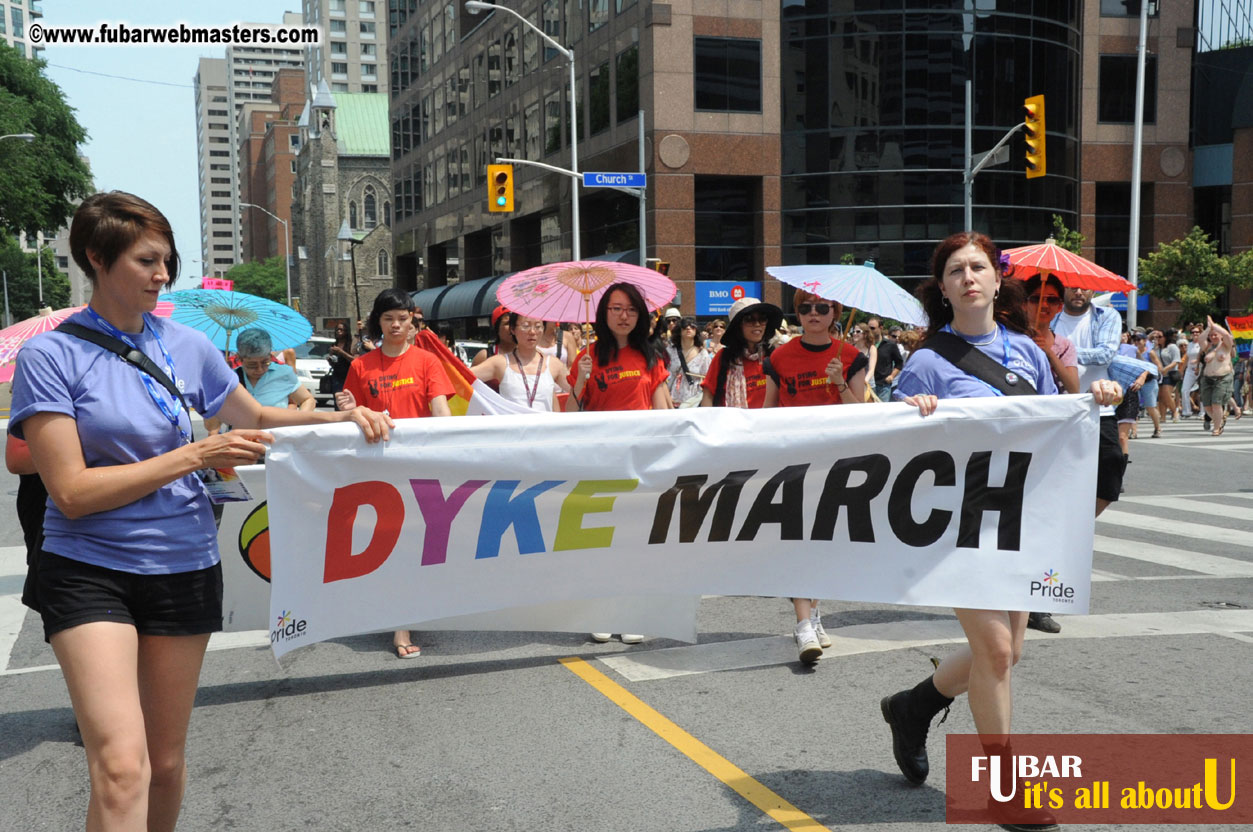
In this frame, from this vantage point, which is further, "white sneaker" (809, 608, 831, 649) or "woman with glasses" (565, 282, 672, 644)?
"woman with glasses" (565, 282, 672, 644)

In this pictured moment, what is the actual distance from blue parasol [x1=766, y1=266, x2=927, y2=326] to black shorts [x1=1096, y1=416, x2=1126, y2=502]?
1180mm

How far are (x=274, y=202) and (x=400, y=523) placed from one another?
16237 cm

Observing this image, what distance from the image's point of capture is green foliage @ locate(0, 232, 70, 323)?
106 metres

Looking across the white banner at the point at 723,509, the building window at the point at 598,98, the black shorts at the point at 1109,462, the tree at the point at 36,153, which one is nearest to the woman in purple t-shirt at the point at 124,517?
the white banner at the point at 723,509

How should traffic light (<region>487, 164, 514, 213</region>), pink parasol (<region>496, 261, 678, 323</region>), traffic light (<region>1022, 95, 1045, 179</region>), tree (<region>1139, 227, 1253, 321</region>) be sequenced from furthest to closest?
tree (<region>1139, 227, 1253, 321</region>)
traffic light (<region>487, 164, 514, 213</region>)
traffic light (<region>1022, 95, 1045, 179</region>)
pink parasol (<region>496, 261, 678, 323</region>)

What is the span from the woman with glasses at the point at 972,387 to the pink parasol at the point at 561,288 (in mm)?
4271

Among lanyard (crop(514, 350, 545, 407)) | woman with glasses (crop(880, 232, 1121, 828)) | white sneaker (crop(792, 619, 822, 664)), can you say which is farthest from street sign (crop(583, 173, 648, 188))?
woman with glasses (crop(880, 232, 1121, 828))

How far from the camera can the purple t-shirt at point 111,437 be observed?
9.39 ft

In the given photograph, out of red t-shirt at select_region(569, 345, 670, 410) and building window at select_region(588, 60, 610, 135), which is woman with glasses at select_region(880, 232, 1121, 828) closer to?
red t-shirt at select_region(569, 345, 670, 410)

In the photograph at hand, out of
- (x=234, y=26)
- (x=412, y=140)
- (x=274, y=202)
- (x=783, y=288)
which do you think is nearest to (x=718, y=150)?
(x=783, y=288)

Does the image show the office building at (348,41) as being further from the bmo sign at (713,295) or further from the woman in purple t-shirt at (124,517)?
the woman in purple t-shirt at (124,517)

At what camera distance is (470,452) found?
414cm

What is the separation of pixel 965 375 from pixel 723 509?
0.96 m

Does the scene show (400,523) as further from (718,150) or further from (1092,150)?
(1092,150)
